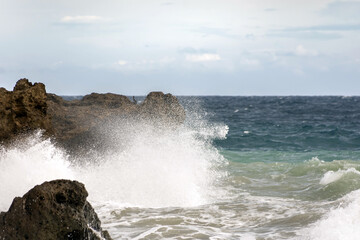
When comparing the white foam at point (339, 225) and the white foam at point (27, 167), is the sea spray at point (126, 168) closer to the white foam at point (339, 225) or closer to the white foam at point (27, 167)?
the white foam at point (27, 167)

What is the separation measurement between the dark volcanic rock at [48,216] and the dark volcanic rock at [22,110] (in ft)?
8.80

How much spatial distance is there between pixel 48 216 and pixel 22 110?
3119 millimetres

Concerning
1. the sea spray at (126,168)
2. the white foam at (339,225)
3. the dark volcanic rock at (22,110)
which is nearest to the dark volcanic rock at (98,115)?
the sea spray at (126,168)

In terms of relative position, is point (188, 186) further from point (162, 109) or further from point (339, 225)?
point (339, 225)

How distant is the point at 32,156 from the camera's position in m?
7.16

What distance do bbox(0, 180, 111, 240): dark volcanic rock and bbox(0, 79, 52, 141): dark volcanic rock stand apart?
2.68 meters

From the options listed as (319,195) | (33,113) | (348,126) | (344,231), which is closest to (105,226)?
(33,113)

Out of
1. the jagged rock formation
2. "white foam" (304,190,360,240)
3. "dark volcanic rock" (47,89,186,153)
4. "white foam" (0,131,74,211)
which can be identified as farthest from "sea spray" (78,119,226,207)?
"white foam" (304,190,360,240)

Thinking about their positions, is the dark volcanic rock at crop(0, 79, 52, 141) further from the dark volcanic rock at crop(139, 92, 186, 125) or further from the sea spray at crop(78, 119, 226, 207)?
the dark volcanic rock at crop(139, 92, 186, 125)

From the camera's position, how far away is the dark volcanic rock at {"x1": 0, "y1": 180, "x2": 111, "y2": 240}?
454cm

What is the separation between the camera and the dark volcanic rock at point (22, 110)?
716cm

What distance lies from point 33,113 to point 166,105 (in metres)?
4.36

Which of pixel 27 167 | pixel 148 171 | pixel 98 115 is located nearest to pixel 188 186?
pixel 148 171

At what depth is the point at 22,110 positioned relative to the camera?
24.0 feet
